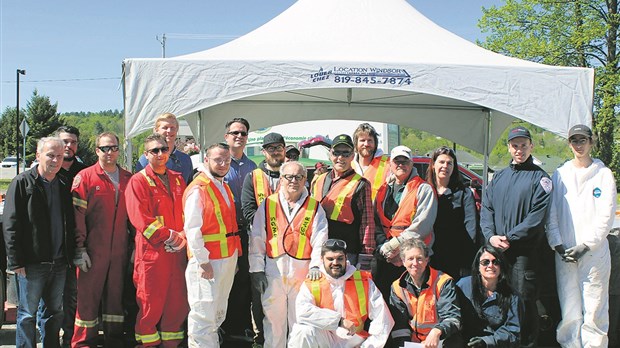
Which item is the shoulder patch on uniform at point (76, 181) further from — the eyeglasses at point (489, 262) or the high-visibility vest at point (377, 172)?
the eyeglasses at point (489, 262)

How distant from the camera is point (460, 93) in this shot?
5.34 m

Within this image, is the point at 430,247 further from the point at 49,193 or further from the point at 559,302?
the point at 49,193

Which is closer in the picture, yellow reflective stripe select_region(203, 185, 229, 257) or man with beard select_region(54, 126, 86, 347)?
yellow reflective stripe select_region(203, 185, 229, 257)

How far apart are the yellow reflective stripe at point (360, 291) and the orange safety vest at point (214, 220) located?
0.91 metres

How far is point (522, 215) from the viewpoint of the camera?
4.12 m

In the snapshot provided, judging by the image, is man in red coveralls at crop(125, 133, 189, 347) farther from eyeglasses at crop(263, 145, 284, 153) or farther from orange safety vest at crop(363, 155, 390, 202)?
orange safety vest at crop(363, 155, 390, 202)

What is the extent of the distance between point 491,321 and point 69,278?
3.19m

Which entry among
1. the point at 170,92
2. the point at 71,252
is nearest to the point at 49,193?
the point at 71,252

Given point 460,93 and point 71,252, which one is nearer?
point 71,252

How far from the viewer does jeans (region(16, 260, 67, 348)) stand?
377 cm

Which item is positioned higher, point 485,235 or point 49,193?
point 49,193

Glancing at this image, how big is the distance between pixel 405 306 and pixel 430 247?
1.96 feet

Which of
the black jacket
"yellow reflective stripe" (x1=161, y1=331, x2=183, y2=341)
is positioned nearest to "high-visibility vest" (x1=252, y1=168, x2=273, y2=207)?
"yellow reflective stripe" (x1=161, y1=331, x2=183, y2=341)

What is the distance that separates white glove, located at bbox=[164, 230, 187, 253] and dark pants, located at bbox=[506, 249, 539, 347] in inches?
97.1
